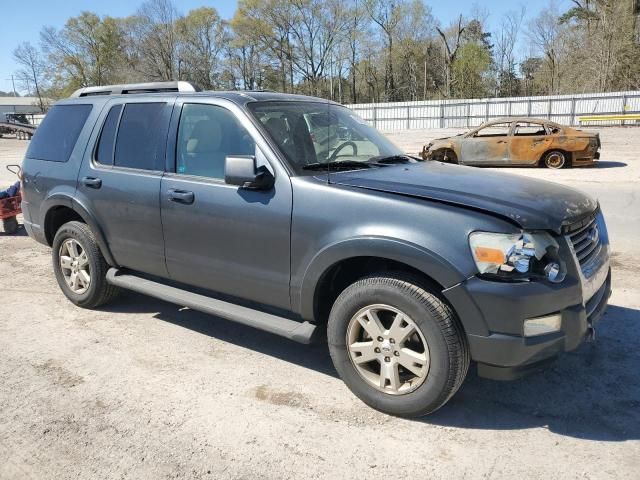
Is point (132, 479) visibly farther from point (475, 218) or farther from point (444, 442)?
point (475, 218)

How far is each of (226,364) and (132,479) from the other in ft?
4.23

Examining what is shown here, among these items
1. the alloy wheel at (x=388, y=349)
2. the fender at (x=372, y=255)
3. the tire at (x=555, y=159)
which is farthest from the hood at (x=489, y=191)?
the tire at (x=555, y=159)

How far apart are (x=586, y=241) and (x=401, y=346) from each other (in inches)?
49.8

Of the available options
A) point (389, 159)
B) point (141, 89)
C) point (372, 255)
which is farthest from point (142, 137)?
point (372, 255)

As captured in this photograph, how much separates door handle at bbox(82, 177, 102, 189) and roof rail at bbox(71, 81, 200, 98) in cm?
83

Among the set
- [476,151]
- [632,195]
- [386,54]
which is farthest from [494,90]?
[632,195]

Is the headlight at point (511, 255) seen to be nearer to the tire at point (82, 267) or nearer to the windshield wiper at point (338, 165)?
Result: the windshield wiper at point (338, 165)

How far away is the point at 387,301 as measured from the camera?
305 cm

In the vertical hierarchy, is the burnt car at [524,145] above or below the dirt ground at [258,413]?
above

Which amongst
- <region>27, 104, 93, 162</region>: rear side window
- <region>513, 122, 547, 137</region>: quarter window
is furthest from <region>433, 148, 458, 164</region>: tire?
<region>27, 104, 93, 162</region>: rear side window

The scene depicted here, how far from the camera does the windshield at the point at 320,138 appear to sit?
3.67 m

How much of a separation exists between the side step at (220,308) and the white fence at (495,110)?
31.2m

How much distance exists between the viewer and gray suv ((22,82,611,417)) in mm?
2818

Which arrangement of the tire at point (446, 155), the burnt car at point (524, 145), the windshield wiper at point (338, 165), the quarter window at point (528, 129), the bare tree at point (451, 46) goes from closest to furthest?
the windshield wiper at point (338, 165) < the burnt car at point (524, 145) < the quarter window at point (528, 129) < the tire at point (446, 155) < the bare tree at point (451, 46)
